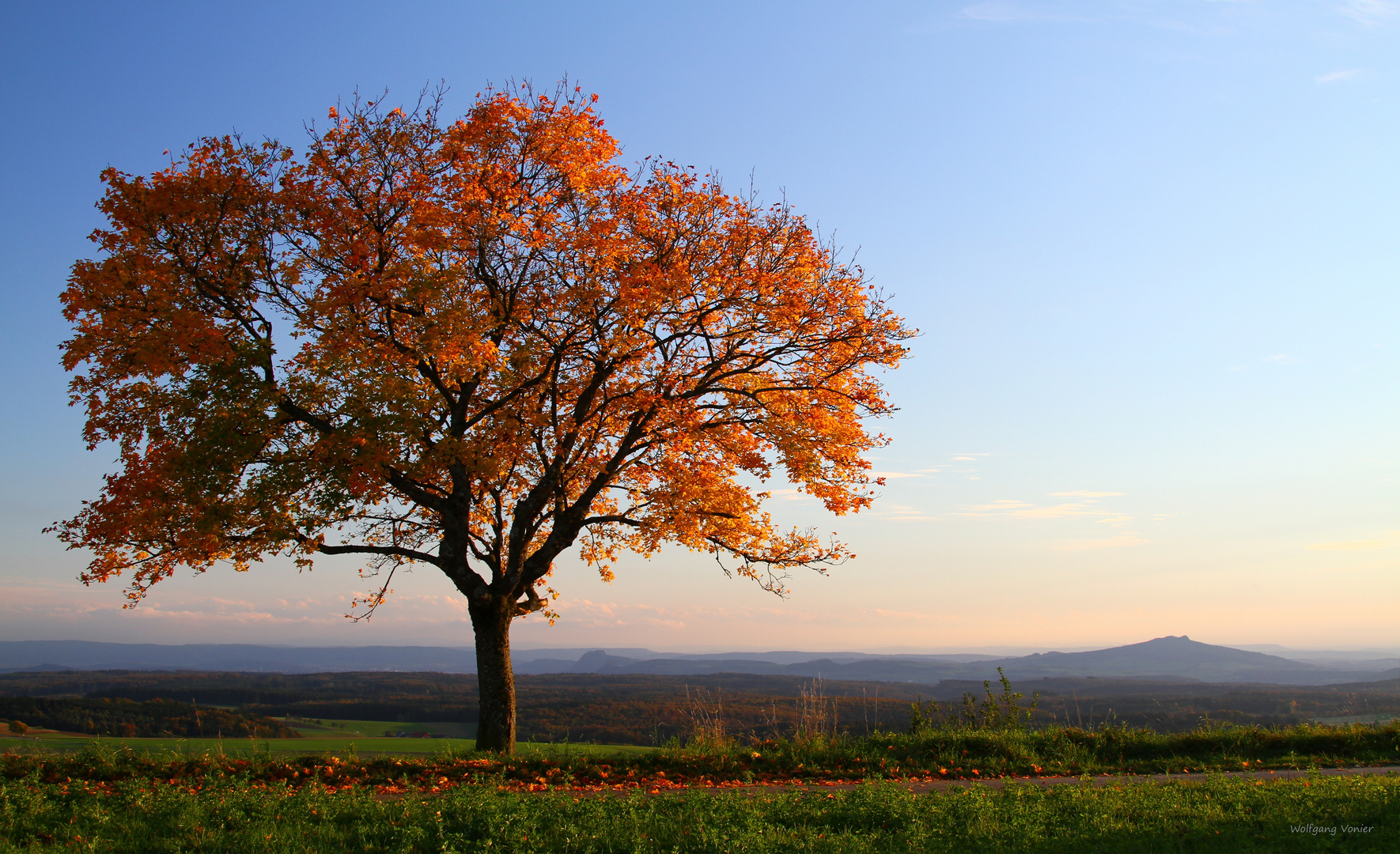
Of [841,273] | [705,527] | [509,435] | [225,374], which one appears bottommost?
[705,527]

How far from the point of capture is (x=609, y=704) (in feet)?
164

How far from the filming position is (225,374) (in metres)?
11.7

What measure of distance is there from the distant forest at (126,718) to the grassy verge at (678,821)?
12869 millimetres

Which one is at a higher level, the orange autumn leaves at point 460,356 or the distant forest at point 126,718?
the orange autumn leaves at point 460,356

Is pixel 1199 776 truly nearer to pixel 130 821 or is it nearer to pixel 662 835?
pixel 662 835

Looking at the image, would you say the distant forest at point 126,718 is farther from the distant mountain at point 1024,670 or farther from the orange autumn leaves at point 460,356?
the distant mountain at point 1024,670

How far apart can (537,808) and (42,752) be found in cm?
741

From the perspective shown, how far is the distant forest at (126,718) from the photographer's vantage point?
2020 cm

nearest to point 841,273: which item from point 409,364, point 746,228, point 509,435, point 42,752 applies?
point 746,228

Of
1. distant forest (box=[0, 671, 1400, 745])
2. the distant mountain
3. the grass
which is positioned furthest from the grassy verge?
the distant mountain

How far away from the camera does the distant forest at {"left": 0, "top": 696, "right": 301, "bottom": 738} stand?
20.2 metres


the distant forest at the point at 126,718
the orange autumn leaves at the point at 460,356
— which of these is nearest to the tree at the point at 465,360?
the orange autumn leaves at the point at 460,356

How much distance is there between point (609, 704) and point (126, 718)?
31.0 m

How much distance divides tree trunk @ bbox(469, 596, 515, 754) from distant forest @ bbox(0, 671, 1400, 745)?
88 centimetres
